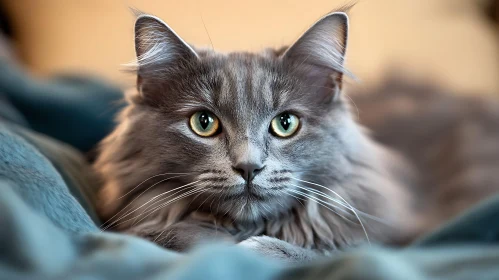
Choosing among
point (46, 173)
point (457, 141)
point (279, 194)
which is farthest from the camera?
point (457, 141)

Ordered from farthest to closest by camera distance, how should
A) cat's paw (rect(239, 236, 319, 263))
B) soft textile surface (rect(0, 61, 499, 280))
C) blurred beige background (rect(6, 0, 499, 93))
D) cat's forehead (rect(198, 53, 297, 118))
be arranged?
blurred beige background (rect(6, 0, 499, 93)) → cat's forehead (rect(198, 53, 297, 118)) → cat's paw (rect(239, 236, 319, 263)) → soft textile surface (rect(0, 61, 499, 280))

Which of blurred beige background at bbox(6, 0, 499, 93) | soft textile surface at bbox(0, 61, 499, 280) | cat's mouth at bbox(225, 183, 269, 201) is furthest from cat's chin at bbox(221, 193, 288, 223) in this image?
blurred beige background at bbox(6, 0, 499, 93)

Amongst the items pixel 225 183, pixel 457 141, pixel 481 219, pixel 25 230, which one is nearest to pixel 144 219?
pixel 225 183

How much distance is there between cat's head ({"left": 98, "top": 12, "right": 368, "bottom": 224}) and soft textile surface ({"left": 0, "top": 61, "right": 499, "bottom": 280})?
34cm

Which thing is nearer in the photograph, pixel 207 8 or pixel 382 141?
pixel 382 141

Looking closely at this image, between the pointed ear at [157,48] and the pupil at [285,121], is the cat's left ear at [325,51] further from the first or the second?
the pointed ear at [157,48]

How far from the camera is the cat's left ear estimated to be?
121 centimetres

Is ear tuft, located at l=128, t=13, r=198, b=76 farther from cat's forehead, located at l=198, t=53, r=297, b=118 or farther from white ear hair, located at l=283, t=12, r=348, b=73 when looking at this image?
white ear hair, located at l=283, t=12, r=348, b=73

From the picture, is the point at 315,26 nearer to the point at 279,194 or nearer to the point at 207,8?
the point at 279,194

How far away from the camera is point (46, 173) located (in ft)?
3.32

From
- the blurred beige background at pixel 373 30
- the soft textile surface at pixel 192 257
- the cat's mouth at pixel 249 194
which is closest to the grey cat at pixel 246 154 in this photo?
the cat's mouth at pixel 249 194

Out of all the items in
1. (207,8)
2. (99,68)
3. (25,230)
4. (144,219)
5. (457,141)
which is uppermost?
(207,8)

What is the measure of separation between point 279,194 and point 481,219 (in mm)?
450

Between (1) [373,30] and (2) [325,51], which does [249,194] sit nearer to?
(2) [325,51]
